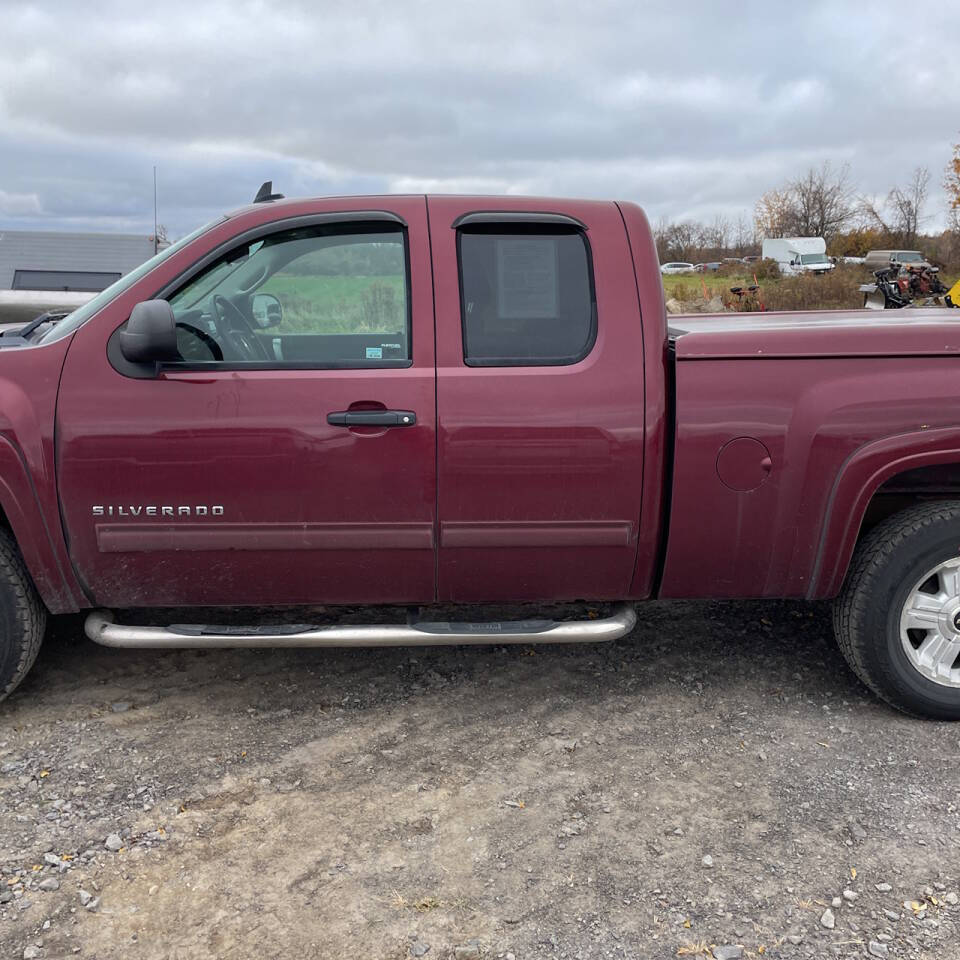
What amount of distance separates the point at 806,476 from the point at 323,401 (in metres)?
1.72

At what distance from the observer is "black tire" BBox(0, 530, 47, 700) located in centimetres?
353

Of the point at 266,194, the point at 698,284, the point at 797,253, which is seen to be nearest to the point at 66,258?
the point at 266,194

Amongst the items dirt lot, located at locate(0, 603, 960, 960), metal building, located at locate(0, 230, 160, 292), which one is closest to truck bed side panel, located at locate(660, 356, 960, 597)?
dirt lot, located at locate(0, 603, 960, 960)

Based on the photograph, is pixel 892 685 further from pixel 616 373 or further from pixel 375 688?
pixel 375 688

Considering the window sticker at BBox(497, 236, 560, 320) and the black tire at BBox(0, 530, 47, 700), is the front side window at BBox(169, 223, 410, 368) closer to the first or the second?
the window sticker at BBox(497, 236, 560, 320)

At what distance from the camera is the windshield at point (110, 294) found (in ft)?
11.5

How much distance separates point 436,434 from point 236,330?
0.82m

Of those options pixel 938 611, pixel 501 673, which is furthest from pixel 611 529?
pixel 938 611

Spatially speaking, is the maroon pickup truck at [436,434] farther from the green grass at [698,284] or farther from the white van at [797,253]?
the white van at [797,253]

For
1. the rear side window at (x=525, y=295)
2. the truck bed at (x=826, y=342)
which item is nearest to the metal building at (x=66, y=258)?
the rear side window at (x=525, y=295)

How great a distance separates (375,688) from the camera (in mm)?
4074

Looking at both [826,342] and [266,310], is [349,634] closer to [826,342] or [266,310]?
[266,310]

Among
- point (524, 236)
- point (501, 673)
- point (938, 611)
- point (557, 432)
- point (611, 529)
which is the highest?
point (524, 236)

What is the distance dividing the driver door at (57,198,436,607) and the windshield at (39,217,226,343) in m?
0.06
